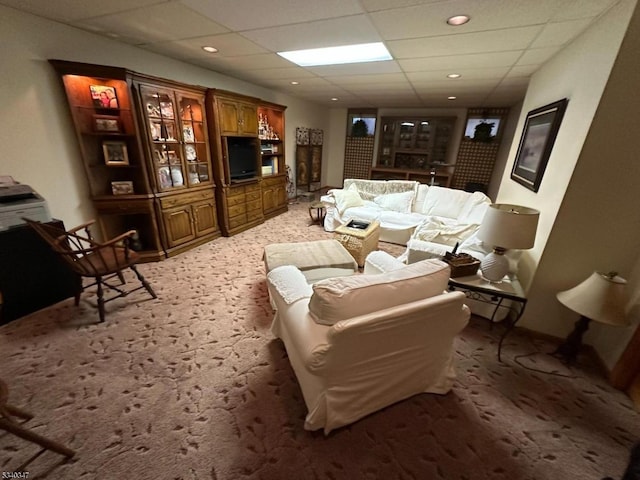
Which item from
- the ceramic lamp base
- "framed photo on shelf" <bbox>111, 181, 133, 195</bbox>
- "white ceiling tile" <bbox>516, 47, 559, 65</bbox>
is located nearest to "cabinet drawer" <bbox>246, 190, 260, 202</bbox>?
"framed photo on shelf" <bbox>111, 181, 133, 195</bbox>

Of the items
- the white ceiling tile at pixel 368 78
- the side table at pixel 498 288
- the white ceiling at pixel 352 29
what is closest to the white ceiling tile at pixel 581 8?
the white ceiling at pixel 352 29

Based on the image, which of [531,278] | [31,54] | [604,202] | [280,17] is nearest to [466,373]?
[531,278]

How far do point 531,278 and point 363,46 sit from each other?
2.62 metres

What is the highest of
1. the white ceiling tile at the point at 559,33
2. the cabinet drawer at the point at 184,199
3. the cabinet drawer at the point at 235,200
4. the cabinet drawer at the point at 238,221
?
the white ceiling tile at the point at 559,33

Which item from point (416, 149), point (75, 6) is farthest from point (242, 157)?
point (416, 149)

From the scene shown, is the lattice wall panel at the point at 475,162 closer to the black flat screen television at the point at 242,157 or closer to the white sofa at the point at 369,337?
the black flat screen television at the point at 242,157

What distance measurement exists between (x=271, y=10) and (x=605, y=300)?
9.58ft

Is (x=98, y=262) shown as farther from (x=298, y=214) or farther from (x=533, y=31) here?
(x=533, y=31)

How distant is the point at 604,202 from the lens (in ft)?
5.58

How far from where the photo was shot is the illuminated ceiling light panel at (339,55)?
2633 millimetres

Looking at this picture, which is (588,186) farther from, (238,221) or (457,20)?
(238,221)

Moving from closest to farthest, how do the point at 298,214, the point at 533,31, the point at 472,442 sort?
the point at 472,442, the point at 533,31, the point at 298,214

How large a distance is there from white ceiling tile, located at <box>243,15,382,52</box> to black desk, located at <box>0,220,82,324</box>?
8.16 ft

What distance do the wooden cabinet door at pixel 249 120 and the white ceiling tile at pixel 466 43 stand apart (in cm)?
230
